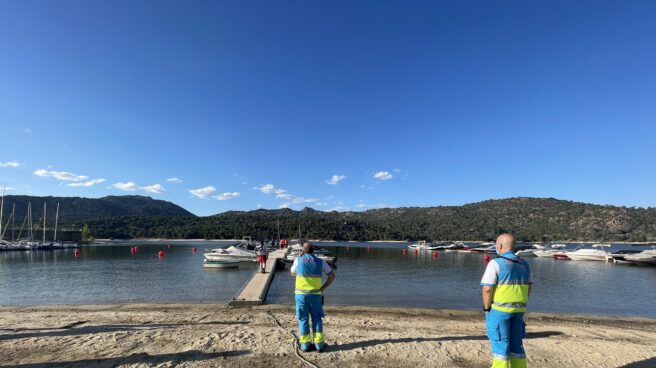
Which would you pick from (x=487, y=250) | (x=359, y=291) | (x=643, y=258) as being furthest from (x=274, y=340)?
(x=487, y=250)

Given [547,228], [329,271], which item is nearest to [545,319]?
[329,271]

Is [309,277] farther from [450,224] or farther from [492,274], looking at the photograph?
[450,224]

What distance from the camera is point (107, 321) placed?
1122cm

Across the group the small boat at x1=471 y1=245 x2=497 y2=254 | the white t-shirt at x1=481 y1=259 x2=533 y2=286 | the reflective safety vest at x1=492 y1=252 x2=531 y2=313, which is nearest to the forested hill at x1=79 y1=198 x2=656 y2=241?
the small boat at x1=471 y1=245 x2=497 y2=254

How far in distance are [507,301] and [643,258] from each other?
186 feet

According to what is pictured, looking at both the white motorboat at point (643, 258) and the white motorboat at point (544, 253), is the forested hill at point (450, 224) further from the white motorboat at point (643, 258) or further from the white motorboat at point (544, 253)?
the white motorboat at point (643, 258)

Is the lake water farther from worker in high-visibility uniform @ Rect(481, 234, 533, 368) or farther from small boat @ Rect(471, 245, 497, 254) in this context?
small boat @ Rect(471, 245, 497, 254)

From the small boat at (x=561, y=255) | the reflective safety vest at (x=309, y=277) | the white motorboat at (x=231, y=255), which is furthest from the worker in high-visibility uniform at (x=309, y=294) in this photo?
the small boat at (x=561, y=255)

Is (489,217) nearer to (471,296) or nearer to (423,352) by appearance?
(471,296)

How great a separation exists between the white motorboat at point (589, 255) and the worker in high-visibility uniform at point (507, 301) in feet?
192

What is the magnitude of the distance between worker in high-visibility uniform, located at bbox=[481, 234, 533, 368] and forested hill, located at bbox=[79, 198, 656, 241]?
12740cm

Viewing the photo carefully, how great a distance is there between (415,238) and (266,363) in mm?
145533

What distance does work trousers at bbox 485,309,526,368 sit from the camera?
4.97 metres

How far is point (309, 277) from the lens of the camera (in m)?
7.47
